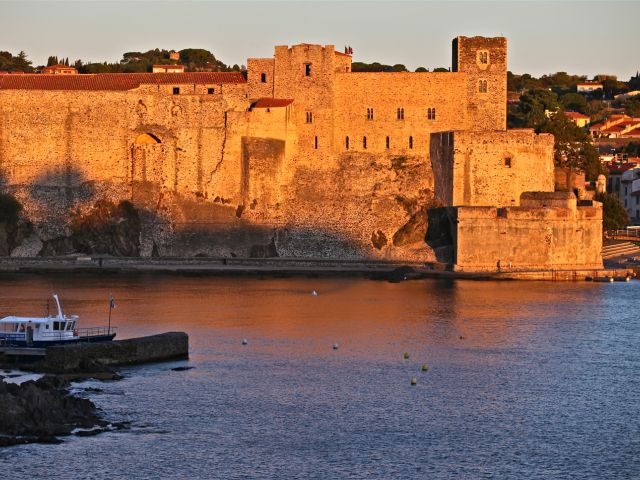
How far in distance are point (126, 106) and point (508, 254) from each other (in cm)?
1525

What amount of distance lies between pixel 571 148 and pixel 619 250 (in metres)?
4.63

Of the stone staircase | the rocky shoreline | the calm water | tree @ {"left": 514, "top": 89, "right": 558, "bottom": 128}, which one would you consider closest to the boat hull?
the calm water

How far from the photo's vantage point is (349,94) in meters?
51.4

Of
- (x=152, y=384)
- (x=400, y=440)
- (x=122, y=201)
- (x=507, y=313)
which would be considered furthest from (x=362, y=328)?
(x=122, y=201)

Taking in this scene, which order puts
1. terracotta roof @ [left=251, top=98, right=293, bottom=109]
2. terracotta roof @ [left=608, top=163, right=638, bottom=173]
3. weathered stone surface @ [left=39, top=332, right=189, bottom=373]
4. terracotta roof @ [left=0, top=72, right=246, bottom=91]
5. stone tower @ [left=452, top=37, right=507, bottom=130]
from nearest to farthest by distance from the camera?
1. weathered stone surface @ [left=39, top=332, right=189, bottom=373]
2. terracotta roof @ [left=251, top=98, right=293, bottom=109]
3. stone tower @ [left=452, top=37, right=507, bottom=130]
4. terracotta roof @ [left=0, top=72, right=246, bottom=91]
5. terracotta roof @ [left=608, top=163, right=638, bottom=173]


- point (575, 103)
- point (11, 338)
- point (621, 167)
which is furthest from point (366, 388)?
point (575, 103)

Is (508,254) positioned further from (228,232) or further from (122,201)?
(122,201)

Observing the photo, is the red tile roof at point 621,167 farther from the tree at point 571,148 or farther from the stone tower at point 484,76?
the stone tower at point 484,76

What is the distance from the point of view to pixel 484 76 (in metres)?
50.8

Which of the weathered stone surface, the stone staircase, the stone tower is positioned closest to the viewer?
the weathered stone surface

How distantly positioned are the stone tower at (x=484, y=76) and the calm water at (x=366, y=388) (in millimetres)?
8700

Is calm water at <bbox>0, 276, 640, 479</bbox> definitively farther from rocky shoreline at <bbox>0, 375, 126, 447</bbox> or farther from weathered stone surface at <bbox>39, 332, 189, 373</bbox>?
weathered stone surface at <bbox>39, 332, 189, 373</bbox>

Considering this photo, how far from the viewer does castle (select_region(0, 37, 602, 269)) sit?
50.1 metres

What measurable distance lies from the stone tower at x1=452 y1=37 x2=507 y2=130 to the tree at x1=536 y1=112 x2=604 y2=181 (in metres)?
4.15
